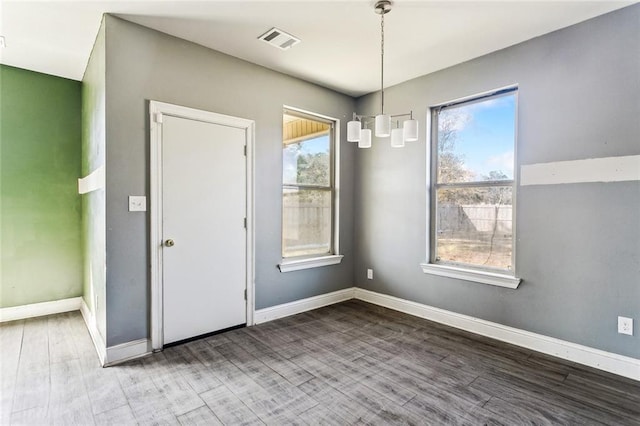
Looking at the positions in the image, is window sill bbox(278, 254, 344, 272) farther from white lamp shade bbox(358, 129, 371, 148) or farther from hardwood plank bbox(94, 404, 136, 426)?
hardwood plank bbox(94, 404, 136, 426)

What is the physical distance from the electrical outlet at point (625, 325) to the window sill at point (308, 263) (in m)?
2.71

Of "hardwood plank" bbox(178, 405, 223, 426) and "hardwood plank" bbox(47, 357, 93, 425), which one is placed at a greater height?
A: "hardwood plank" bbox(47, 357, 93, 425)

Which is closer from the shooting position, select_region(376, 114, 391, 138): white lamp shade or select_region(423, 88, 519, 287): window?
select_region(376, 114, 391, 138): white lamp shade

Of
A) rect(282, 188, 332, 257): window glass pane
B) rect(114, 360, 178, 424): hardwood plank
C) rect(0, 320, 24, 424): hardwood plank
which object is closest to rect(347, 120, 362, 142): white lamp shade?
rect(282, 188, 332, 257): window glass pane

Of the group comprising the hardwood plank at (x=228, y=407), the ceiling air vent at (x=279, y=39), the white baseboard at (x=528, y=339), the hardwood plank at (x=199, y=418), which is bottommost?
the hardwood plank at (x=228, y=407)

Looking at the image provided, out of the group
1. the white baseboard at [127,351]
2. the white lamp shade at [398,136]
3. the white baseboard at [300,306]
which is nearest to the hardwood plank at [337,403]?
the white baseboard at [300,306]

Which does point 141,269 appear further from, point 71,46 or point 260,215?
point 71,46

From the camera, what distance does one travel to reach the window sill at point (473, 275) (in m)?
3.02

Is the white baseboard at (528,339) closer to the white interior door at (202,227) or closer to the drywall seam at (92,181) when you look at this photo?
the white interior door at (202,227)

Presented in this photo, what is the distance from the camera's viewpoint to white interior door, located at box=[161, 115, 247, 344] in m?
2.89

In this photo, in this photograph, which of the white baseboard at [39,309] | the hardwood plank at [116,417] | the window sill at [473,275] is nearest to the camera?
the hardwood plank at [116,417]

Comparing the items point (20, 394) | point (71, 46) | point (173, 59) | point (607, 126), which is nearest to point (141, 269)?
point (20, 394)

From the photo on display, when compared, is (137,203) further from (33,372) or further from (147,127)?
(33,372)

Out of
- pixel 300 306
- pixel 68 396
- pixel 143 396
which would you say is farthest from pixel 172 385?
pixel 300 306
